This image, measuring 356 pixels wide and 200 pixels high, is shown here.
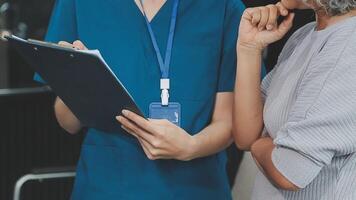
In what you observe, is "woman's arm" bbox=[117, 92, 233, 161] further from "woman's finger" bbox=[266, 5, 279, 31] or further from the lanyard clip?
"woman's finger" bbox=[266, 5, 279, 31]

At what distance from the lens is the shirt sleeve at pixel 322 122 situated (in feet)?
3.56

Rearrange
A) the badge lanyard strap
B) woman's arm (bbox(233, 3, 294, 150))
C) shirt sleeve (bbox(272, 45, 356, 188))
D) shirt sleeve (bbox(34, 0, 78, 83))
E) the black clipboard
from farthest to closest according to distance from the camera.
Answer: shirt sleeve (bbox(34, 0, 78, 83)), the badge lanyard strap, woman's arm (bbox(233, 3, 294, 150)), the black clipboard, shirt sleeve (bbox(272, 45, 356, 188))

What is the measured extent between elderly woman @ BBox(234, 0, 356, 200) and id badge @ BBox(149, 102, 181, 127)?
16 centimetres

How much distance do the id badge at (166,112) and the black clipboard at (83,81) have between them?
0.09 meters

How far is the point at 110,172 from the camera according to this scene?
1498 mm

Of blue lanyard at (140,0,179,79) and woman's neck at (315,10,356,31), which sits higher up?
woman's neck at (315,10,356,31)

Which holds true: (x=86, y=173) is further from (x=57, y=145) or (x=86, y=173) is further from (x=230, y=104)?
(x=57, y=145)

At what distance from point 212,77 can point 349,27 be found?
43cm

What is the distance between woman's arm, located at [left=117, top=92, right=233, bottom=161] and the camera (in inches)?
52.4

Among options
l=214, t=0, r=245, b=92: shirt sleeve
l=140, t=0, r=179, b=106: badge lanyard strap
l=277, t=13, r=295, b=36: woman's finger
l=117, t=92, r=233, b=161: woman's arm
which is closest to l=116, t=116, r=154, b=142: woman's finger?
l=117, t=92, r=233, b=161: woman's arm

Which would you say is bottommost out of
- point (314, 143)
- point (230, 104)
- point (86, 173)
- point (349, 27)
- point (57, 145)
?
point (57, 145)

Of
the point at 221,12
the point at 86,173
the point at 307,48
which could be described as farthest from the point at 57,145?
the point at 307,48

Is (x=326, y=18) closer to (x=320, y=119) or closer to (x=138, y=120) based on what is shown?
(x=320, y=119)

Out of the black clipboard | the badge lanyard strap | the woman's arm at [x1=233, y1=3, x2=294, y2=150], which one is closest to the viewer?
the black clipboard
